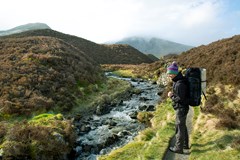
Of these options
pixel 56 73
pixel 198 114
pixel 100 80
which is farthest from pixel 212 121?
pixel 100 80

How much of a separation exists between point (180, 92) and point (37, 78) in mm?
24106

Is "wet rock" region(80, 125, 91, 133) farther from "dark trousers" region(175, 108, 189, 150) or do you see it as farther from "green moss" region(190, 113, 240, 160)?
"dark trousers" region(175, 108, 189, 150)

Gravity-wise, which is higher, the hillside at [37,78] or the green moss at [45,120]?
the hillside at [37,78]

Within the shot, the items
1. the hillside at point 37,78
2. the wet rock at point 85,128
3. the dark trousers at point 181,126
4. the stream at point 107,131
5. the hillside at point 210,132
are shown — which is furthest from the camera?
the hillside at point 37,78

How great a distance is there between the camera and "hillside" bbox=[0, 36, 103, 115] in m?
25.4

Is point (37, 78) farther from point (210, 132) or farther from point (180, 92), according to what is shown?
point (180, 92)

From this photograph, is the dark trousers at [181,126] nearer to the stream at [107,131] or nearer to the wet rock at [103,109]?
the stream at [107,131]

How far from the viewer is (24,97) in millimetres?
26578

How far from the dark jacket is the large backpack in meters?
0.19

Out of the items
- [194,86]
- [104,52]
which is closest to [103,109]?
[194,86]

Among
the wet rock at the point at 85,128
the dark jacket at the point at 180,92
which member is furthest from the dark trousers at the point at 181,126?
the wet rock at the point at 85,128

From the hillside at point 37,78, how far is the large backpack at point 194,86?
53.8 feet

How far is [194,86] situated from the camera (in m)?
11.8

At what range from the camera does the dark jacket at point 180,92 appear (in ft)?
38.7
